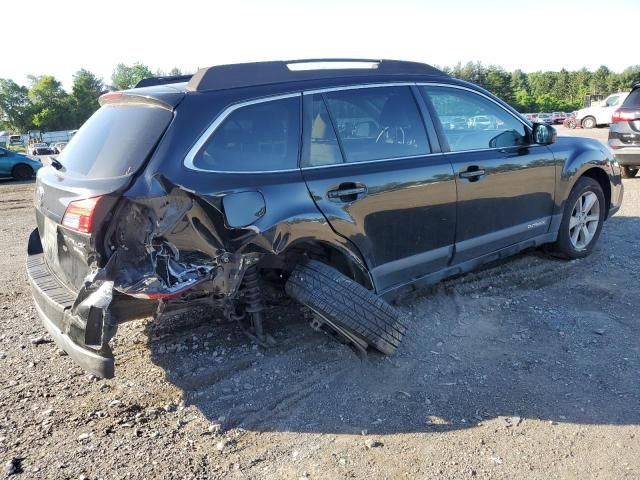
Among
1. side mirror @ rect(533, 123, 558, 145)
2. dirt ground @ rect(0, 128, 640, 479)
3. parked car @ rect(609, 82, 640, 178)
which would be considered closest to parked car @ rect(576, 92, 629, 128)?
parked car @ rect(609, 82, 640, 178)

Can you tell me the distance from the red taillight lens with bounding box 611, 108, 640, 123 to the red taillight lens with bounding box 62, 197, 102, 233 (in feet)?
31.5

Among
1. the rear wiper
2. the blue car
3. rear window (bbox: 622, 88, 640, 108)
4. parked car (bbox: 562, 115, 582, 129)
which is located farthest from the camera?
parked car (bbox: 562, 115, 582, 129)

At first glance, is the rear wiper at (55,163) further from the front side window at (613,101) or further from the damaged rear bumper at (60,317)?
the front side window at (613,101)

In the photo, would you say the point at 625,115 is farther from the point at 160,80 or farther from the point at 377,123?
the point at 160,80

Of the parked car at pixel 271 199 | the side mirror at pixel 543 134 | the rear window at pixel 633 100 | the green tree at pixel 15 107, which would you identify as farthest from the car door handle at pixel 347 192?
the green tree at pixel 15 107

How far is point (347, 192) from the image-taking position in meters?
3.46

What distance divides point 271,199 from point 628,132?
8776 millimetres

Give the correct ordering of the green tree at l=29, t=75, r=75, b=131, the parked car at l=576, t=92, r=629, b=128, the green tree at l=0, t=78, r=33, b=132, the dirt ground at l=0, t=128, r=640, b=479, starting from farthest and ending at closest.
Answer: the green tree at l=0, t=78, r=33, b=132, the green tree at l=29, t=75, r=75, b=131, the parked car at l=576, t=92, r=629, b=128, the dirt ground at l=0, t=128, r=640, b=479

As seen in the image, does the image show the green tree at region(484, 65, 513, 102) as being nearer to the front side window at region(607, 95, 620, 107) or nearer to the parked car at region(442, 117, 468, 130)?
the front side window at region(607, 95, 620, 107)

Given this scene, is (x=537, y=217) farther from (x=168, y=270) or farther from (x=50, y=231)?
(x=50, y=231)

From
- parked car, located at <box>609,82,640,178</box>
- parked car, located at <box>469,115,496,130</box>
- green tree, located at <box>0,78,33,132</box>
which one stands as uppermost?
parked car, located at <box>469,115,496,130</box>

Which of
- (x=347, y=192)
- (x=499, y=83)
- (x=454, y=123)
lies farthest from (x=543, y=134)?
(x=499, y=83)

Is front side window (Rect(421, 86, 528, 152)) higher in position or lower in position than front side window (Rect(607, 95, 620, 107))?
higher

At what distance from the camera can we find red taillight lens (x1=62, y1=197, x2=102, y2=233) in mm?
2871
